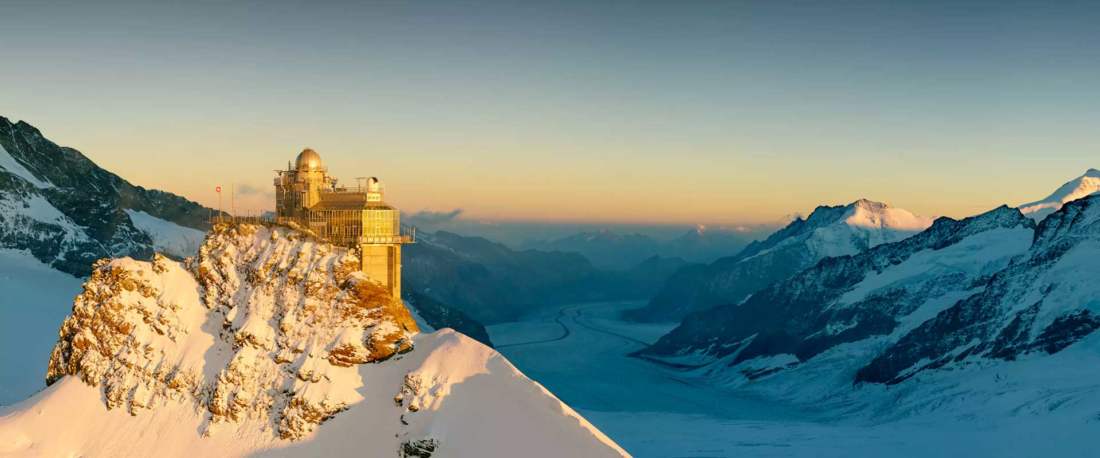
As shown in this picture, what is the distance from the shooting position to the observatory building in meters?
112

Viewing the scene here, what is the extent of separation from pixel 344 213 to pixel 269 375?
23665 millimetres

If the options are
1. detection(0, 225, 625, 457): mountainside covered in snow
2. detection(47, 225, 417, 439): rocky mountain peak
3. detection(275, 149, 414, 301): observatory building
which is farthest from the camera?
detection(275, 149, 414, 301): observatory building

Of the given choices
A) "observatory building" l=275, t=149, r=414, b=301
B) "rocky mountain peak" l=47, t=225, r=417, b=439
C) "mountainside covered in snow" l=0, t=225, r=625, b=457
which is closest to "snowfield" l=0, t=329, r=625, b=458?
"mountainside covered in snow" l=0, t=225, r=625, b=457

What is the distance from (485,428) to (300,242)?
107 feet

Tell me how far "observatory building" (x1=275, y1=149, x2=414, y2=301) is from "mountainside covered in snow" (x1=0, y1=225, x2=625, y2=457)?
6979 millimetres

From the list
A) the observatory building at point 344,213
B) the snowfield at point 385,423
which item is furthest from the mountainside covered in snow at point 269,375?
the observatory building at point 344,213

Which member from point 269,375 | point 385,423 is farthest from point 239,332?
point 385,423

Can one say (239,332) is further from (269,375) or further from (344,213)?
(344,213)

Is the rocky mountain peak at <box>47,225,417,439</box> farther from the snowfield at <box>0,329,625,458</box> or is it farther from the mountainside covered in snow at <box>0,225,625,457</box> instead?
the snowfield at <box>0,329,625,458</box>

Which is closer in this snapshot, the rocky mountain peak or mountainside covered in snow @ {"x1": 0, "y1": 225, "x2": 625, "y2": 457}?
mountainside covered in snow @ {"x1": 0, "y1": 225, "x2": 625, "y2": 457}

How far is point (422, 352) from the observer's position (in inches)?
3868

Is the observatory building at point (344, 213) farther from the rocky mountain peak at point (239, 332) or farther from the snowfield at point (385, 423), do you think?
the snowfield at point (385, 423)

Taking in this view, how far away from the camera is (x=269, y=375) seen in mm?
96188

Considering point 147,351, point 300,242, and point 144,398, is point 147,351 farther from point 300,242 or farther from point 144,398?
point 300,242
